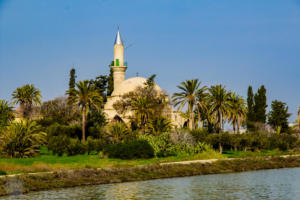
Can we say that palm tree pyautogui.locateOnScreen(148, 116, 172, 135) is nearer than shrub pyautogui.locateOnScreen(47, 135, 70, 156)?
No

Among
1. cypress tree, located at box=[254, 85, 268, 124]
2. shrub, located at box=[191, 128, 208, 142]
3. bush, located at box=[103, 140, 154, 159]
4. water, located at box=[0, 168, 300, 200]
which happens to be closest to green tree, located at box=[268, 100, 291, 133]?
cypress tree, located at box=[254, 85, 268, 124]

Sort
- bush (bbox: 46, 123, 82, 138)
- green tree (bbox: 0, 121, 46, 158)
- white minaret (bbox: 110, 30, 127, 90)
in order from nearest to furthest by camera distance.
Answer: green tree (bbox: 0, 121, 46, 158) < bush (bbox: 46, 123, 82, 138) < white minaret (bbox: 110, 30, 127, 90)

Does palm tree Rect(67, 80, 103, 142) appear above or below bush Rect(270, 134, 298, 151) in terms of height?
above

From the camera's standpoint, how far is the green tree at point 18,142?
1555 inches

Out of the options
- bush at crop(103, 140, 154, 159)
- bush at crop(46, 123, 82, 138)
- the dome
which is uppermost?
the dome

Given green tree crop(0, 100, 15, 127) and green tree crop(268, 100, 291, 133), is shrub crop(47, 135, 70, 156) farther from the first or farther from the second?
green tree crop(268, 100, 291, 133)

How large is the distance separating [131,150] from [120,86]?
35671mm

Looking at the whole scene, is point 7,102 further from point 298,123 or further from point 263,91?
point 298,123

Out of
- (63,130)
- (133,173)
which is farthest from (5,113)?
(133,173)

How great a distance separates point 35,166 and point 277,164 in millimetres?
19328

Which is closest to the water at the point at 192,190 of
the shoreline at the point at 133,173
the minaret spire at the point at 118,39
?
the shoreline at the point at 133,173

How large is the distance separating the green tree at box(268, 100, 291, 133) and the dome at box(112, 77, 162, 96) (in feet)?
60.7

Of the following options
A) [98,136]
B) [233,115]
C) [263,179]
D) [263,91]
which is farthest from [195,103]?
[263,179]

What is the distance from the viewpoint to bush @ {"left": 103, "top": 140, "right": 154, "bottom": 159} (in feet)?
127
